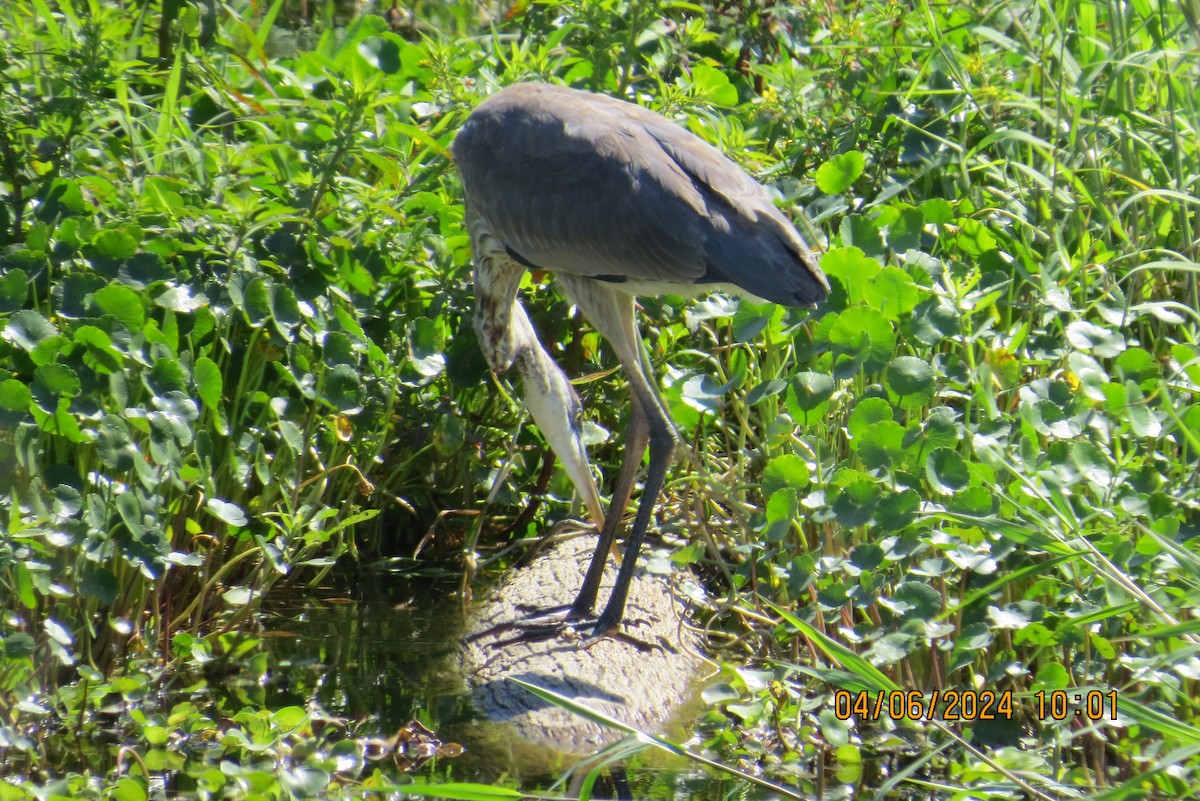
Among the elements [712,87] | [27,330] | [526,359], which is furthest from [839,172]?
[27,330]

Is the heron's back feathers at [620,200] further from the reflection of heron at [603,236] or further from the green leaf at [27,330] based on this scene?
the green leaf at [27,330]

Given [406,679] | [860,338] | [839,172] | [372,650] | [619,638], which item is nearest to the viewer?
[860,338]

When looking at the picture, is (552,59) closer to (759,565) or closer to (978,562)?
(759,565)

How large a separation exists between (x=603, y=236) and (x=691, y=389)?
63 cm

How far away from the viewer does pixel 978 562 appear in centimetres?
316

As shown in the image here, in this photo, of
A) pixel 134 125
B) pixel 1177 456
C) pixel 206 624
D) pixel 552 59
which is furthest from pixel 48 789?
pixel 552 59

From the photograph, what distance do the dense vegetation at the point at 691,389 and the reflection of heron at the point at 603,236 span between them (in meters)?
0.19

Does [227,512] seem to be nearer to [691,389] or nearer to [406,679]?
[406,679]

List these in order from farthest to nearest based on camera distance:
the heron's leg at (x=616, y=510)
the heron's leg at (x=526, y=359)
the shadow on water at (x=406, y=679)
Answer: the heron's leg at (x=526, y=359) → the heron's leg at (x=616, y=510) → the shadow on water at (x=406, y=679)

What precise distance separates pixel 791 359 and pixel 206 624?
2.07 metres

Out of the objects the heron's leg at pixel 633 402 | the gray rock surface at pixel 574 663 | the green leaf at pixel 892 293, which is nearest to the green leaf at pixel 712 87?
the heron's leg at pixel 633 402
